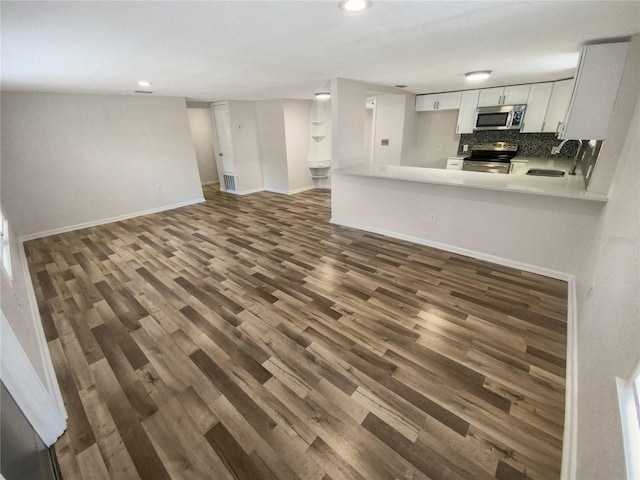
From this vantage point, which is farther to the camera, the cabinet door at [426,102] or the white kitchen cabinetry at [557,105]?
the cabinet door at [426,102]

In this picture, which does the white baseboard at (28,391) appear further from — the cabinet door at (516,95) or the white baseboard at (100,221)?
the cabinet door at (516,95)

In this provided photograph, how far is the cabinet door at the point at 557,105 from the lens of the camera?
3.87 metres

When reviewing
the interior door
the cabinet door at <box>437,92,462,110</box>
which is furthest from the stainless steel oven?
the interior door

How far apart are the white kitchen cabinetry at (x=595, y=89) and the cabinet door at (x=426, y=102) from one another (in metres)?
3.24

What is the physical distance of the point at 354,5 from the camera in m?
1.45

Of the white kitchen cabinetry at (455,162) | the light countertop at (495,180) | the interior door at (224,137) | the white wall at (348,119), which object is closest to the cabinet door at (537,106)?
the light countertop at (495,180)

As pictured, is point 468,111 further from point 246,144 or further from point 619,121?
point 246,144

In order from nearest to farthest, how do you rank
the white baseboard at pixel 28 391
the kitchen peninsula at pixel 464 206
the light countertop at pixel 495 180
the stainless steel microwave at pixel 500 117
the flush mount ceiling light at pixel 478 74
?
the white baseboard at pixel 28 391 < the light countertop at pixel 495 180 < the kitchen peninsula at pixel 464 206 < the flush mount ceiling light at pixel 478 74 < the stainless steel microwave at pixel 500 117

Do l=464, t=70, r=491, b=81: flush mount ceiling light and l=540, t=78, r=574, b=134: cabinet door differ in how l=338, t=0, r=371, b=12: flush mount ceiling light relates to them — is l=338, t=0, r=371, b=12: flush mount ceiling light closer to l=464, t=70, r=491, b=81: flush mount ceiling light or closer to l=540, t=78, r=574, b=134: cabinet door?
l=464, t=70, r=491, b=81: flush mount ceiling light

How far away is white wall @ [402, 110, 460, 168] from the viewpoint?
552 cm

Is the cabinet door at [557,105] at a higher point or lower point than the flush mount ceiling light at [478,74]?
lower

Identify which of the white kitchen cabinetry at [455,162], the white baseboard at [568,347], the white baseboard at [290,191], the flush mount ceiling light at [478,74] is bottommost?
the white baseboard at [568,347]

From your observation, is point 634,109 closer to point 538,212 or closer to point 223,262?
point 538,212

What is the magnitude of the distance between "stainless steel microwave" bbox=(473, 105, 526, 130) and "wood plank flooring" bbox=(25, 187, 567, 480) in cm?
286
